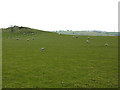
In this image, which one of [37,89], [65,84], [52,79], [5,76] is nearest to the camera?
[37,89]

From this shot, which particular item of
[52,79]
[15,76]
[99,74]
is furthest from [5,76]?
[99,74]

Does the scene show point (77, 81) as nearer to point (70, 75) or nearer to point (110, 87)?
point (70, 75)

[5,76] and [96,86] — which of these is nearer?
[96,86]

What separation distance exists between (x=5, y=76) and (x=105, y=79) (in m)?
10.9

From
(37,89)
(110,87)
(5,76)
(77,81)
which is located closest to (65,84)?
Answer: (77,81)

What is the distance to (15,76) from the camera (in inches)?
648

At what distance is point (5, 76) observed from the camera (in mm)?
16469

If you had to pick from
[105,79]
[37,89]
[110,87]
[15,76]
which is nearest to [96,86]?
[110,87]

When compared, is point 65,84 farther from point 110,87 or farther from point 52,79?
point 110,87

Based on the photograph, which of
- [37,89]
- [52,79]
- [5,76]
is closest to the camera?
[37,89]

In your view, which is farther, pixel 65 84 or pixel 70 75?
pixel 70 75

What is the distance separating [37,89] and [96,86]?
536 cm

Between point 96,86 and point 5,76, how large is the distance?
9.92 metres

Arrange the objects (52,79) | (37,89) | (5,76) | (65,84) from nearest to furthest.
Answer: (37,89) < (65,84) < (52,79) < (5,76)
